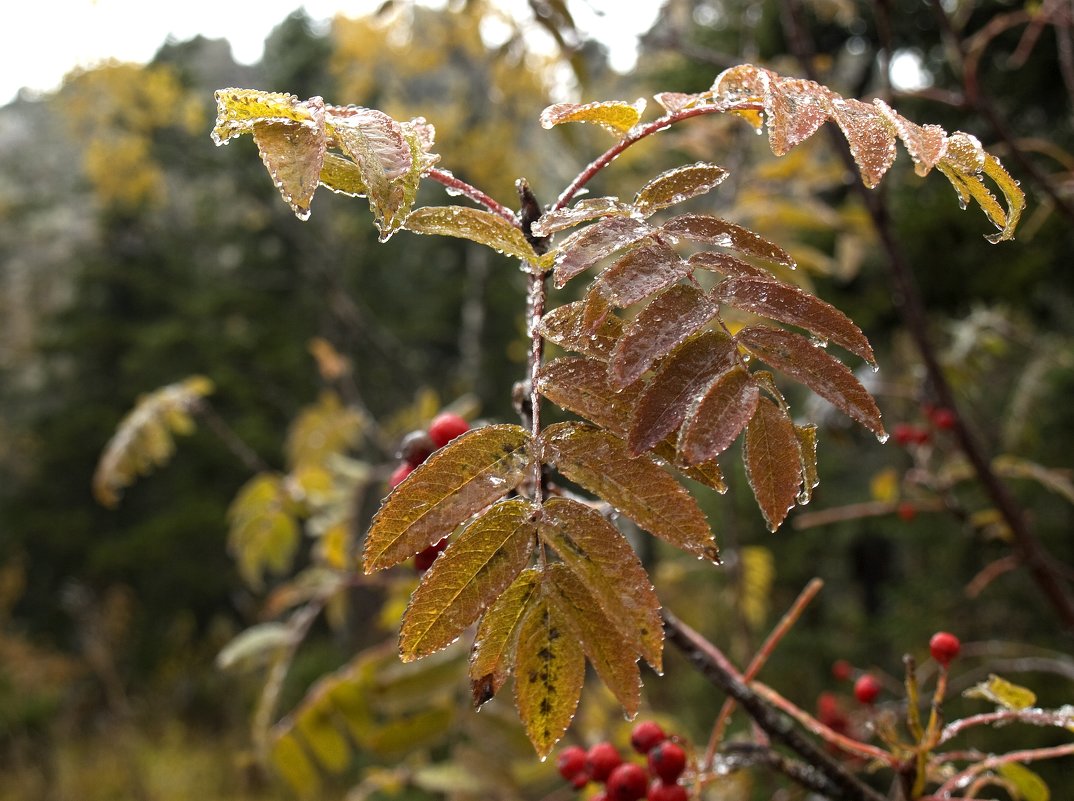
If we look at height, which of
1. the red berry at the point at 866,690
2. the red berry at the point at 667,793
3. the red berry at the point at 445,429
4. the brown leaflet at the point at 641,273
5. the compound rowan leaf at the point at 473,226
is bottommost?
the red berry at the point at 866,690

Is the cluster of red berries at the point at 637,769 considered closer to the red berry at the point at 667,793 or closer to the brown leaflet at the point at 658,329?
the red berry at the point at 667,793

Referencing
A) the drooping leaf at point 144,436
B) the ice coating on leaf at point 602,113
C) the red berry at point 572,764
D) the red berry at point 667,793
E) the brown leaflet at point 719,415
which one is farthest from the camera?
the drooping leaf at point 144,436

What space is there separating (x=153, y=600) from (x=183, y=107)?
524 cm

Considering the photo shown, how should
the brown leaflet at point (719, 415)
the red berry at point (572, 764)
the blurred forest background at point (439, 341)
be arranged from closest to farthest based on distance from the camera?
the brown leaflet at point (719, 415), the red berry at point (572, 764), the blurred forest background at point (439, 341)

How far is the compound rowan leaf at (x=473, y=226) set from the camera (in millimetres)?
458

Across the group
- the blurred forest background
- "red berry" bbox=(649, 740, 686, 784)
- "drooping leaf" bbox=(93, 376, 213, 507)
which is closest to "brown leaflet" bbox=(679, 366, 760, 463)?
"red berry" bbox=(649, 740, 686, 784)

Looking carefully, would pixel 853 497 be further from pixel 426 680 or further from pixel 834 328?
pixel 834 328

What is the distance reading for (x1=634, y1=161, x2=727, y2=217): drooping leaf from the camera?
0.47m

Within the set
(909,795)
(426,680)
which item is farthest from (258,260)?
(909,795)

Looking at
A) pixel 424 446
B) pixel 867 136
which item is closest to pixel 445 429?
pixel 424 446

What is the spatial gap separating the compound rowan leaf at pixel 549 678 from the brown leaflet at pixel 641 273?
0.16 metres

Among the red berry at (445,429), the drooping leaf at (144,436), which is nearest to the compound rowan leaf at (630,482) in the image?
the red berry at (445,429)

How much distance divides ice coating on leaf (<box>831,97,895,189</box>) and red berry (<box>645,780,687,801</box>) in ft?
1.51

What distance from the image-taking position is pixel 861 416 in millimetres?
404
